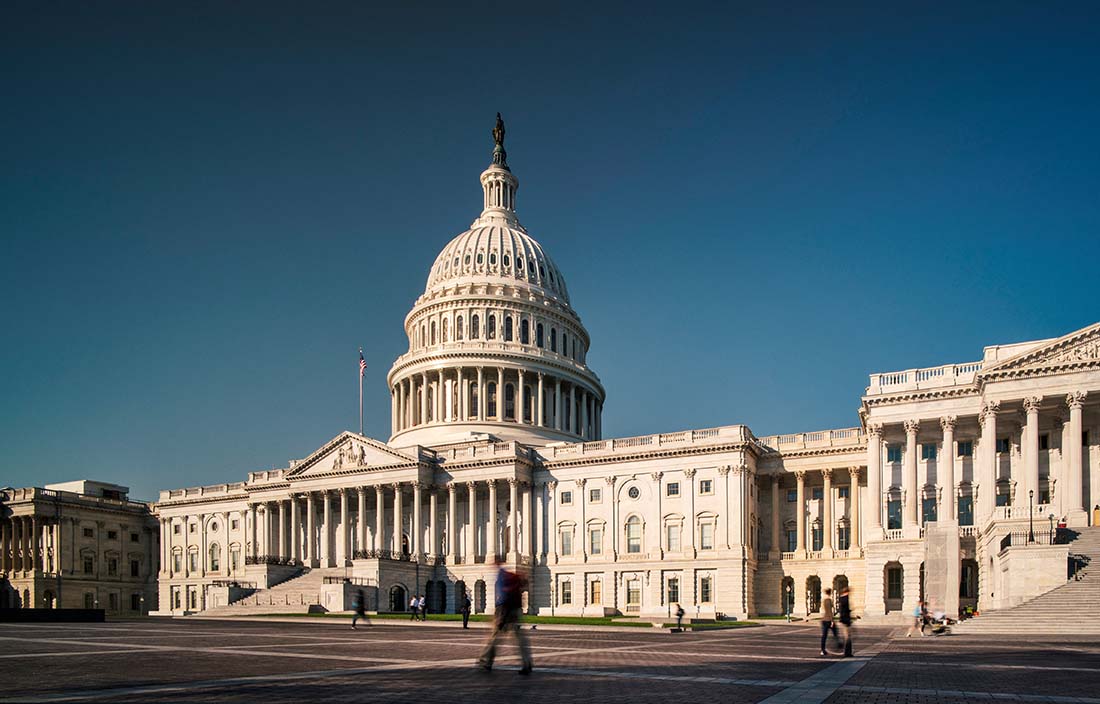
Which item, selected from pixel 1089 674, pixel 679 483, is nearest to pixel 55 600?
pixel 679 483

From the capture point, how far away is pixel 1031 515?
5928 centimetres

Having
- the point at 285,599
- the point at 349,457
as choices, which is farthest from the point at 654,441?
the point at 285,599

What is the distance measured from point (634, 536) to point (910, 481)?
27877 millimetres

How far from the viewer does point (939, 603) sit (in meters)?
60.5

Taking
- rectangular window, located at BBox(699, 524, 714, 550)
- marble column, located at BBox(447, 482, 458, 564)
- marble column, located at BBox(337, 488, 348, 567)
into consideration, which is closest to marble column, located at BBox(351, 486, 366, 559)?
marble column, located at BBox(337, 488, 348, 567)

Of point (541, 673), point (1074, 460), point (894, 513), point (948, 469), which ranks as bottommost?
point (894, 513)

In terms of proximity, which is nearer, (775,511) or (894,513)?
(894,513)

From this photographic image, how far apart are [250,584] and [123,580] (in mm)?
38027

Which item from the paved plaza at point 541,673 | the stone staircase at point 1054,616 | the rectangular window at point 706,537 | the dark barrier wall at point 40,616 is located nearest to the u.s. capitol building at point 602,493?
the rectangular window at point 706,537

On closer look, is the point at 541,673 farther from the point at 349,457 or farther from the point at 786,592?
the point at 349,457

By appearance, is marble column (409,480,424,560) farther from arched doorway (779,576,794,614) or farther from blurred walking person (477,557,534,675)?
blurred walking person (477,557,534,675)

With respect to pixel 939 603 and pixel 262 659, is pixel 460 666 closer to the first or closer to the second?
pixel 262 659

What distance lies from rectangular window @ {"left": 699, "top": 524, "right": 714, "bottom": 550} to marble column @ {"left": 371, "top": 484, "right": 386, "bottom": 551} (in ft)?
107

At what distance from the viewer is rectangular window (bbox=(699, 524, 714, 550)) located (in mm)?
85000
